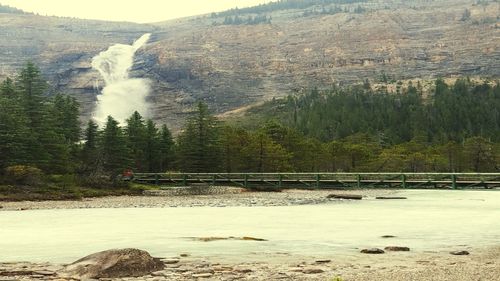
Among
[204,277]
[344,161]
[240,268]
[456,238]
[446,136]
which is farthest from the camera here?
[446,136]

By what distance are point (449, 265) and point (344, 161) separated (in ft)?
322

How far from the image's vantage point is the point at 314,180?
5909 centimetres

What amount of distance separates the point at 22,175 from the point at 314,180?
100ft

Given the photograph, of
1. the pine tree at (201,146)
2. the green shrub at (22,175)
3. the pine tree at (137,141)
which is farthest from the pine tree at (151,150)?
the green shrub at (22,175)

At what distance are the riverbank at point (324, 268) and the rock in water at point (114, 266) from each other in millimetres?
298

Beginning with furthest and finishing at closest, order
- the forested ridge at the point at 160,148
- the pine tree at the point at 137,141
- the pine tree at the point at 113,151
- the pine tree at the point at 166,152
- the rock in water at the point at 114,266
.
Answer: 1. the pine tree at the point at 166,152
2. the pine tree at the point at 137,141
3. the pine tree at the point at 113,151
4. the forested ridge at the point at 160,148
5. the rock in water at the point at 114,266

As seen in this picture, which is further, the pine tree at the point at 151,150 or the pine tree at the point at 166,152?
the pine tree at the point at 166,152

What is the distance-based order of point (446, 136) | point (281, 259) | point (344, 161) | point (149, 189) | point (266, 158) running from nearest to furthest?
1. point (281, 259)
2. point (149, 189)
3. point (266, 158)
4. point (344, 161)
5. point (446, 136)

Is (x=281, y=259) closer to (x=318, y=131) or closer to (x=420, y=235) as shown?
(x=420, y=235)

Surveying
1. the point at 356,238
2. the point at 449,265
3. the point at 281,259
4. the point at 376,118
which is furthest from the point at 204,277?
the point at 376,118

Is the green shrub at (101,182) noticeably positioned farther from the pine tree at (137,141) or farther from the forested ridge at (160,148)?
the pine tree at (137,141)

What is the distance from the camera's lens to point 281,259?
12969mm

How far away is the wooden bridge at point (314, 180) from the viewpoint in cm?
5241

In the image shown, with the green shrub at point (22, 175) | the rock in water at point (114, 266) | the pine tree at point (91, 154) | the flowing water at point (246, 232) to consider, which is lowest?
the flowing water at point (246, 232)
